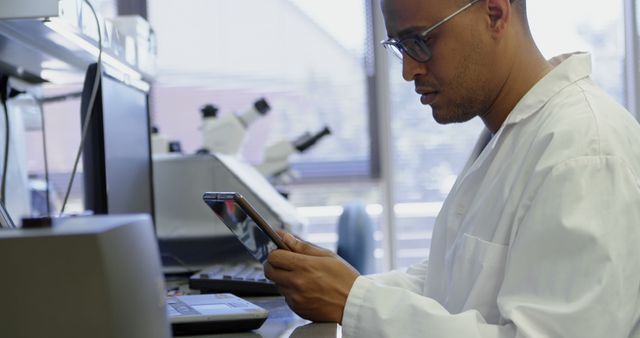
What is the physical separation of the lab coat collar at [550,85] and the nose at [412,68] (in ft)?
0.54

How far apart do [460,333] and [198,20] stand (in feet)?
9.26

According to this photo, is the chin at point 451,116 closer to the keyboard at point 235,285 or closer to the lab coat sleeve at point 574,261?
the lab coat sleeve at point 574,261

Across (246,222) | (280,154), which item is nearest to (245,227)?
(246,222)

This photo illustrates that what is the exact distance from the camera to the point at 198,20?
352cm

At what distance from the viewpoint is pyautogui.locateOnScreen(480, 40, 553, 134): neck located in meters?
1.21

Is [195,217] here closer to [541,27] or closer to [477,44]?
[477,44]

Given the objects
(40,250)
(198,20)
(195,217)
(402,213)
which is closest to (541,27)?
(402,213)

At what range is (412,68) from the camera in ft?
4.04

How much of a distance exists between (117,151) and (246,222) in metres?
0.38

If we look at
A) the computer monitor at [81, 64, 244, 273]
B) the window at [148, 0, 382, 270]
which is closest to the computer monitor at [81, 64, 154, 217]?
the computer monitor at [81, 64, 244, 273]

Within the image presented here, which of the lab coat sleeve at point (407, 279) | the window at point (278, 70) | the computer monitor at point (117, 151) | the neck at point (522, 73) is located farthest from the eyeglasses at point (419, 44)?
the window at point (278, 70)

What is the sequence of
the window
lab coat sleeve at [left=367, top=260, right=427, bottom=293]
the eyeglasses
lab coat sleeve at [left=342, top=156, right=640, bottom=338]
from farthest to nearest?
the window < lab coat sleeve at [left=367, top=260, right=427, bottom=293] < the eyeglasses < lab coat sleeve at [left=342, top=156, right=640, bottom=338]

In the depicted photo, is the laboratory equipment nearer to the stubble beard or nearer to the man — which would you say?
the man

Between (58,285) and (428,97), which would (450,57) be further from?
(58,285)
